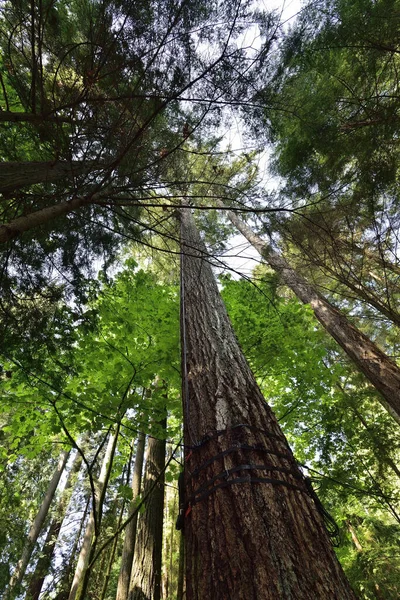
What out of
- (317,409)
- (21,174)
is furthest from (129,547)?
(21,174)

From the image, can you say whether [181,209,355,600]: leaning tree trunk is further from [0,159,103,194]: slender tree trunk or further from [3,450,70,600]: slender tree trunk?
[3,450,70,600]: slender tree trunk

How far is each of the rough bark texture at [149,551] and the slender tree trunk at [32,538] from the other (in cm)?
203

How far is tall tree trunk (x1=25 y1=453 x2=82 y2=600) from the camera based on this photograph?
18.9ft

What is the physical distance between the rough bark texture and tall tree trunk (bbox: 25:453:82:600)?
2.50 m

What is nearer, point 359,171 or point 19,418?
point 19,418

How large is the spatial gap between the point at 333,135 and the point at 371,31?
125cm

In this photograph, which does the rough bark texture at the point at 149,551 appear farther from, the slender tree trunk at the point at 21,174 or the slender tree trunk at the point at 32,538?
the slender tree trunk at the point at 21,174

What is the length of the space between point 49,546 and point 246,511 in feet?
35.1

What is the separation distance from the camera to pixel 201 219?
10.7 metres

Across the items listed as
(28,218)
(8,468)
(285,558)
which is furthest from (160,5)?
(8,468)

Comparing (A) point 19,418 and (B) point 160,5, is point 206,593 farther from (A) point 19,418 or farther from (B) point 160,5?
(B) point 160,5

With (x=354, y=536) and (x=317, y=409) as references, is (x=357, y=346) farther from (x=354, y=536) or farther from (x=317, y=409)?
(x=354, y=536)

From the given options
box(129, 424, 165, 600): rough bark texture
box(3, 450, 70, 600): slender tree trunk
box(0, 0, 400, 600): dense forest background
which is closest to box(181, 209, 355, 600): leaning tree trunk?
box(0, 0, 400, 600): dense forest background

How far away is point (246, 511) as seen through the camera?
126 centimetres
